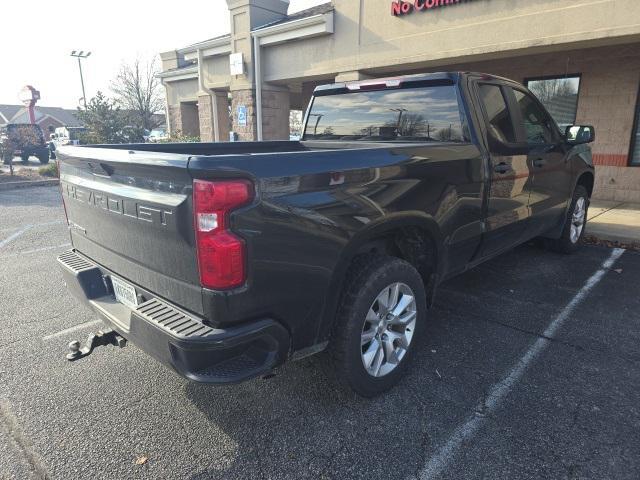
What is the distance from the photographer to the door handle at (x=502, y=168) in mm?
3505

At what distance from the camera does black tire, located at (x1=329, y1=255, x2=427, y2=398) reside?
8.23 ft

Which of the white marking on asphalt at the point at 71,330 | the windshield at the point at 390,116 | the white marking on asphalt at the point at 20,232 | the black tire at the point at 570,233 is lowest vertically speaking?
the white marking on asphalt at the point at 71,330

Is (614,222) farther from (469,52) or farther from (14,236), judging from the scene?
(14,236)

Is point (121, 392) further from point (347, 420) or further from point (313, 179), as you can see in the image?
point (313, 179)

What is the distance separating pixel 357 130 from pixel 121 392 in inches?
111

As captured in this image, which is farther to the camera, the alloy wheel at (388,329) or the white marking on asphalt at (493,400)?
the alloy wheel at (388,329)

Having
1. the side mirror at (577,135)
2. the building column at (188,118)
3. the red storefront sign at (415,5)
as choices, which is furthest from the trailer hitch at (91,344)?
the building column at (188,118)

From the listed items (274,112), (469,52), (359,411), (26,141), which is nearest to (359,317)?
(359,411)

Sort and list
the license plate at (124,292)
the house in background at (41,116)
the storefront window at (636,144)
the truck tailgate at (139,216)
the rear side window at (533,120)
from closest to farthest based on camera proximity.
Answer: the truck tailgate at (139,216)
the license plate at (124,292)
the rear side window at (533,120)
the storefront window at (636,144)
the house in background at (41,116)

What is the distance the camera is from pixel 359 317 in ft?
8.28

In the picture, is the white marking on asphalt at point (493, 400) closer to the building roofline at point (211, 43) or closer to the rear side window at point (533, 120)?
the rear side window at point (533, 120)

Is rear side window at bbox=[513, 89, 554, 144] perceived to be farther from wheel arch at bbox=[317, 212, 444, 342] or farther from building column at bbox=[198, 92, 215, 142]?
building column at bbox=[198, 92, 215, 142]

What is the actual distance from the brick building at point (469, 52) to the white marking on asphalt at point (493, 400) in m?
5.39


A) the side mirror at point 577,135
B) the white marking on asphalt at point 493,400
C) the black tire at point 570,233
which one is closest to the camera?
the white marking on asphalt at point 493,400
